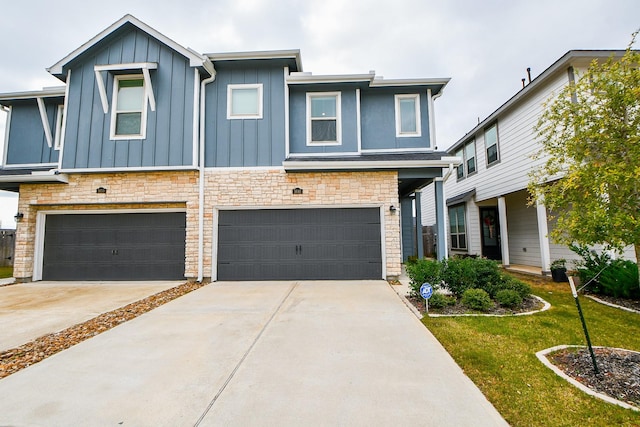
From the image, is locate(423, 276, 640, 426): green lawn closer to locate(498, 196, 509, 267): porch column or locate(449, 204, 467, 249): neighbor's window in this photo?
locate(498, 196, 509, 267): porch column

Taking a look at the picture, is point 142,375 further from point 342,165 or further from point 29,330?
point 342,165

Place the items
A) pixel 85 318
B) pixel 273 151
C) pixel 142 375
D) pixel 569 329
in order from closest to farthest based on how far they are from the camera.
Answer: pixel 142 375 < pixel 569 329 < pixel 85 318 < pixel 273 151

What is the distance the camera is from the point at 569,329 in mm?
4391

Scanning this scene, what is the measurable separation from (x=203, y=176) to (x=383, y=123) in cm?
566

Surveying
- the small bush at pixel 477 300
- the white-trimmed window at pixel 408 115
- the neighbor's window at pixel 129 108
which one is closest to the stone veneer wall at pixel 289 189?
the white-trimmed window at pixel 408 115

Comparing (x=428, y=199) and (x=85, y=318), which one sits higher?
(x=428, y=199)

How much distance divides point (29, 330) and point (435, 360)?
19.5ft

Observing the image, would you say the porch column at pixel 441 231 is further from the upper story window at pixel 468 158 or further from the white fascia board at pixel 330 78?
the upper story window at pixel 468 158

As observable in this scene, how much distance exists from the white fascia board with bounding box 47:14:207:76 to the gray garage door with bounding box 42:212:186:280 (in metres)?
4.40

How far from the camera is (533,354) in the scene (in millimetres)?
3523

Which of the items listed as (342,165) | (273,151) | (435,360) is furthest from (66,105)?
(435,360)

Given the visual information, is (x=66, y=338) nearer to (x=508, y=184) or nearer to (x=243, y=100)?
(x=243, y=100)

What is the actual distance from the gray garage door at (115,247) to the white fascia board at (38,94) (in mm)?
3963

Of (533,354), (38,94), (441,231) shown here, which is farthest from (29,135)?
(533,354)
